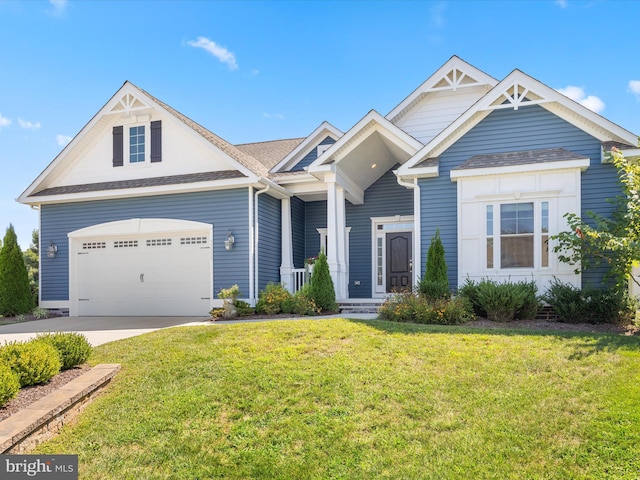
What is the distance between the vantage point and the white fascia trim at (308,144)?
48.2 feet

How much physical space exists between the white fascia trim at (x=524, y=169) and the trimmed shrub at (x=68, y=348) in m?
8.32

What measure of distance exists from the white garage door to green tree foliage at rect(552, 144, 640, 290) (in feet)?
28.1

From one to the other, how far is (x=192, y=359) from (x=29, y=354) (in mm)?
1944

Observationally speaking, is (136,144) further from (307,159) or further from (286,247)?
(286,247)

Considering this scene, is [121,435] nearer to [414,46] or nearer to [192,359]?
[192,359]

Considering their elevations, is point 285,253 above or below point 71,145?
below

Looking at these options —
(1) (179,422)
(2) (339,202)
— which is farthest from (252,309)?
(1) (179,422)

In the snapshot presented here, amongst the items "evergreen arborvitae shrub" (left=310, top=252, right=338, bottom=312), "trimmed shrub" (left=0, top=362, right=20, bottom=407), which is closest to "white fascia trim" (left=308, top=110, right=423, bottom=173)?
"evergreen arborvitae shrub" (left=310, top=252, right=338, bottom=312)

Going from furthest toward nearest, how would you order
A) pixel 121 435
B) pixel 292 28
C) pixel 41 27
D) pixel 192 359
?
pixel 292 28
pixel 41 27
pixel 192 359
pixel 121 435

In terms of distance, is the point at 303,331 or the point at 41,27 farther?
the point at 41,27

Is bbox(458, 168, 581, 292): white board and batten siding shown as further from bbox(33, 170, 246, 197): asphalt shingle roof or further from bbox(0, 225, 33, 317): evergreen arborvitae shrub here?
bbox(0, 225, 33, 317): evergreen arborvitae shrub

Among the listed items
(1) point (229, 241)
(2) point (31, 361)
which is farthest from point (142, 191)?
(2) point (31, 361)

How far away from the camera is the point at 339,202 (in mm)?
13164

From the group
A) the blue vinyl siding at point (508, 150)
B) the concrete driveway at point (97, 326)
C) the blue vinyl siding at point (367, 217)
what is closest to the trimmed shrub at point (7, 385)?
the concrete driveway at point (97, 326)
